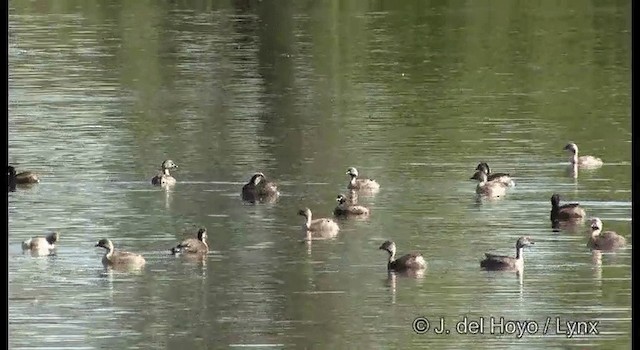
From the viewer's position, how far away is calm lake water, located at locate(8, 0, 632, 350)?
51.8 ft

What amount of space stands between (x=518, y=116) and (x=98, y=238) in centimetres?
1013

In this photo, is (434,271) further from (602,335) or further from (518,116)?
(518,116)

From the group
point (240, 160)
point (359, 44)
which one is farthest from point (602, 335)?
point (359, 44)

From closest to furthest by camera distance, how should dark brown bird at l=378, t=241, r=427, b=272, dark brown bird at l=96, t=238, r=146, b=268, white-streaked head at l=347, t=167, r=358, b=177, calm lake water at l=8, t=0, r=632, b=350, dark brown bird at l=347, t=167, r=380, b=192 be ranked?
1. calm lake water at l=8, t=0, r=632, b=350
2. dark brown bird at l=378, t=241, r=427, b=272
3. dark brown bird at l=96, t=238, r=146, b=268
4. dark brown bird at l=347, t=167, r=380, b=192
5. white-streaked head at l=347, t=167, r=358, b=177

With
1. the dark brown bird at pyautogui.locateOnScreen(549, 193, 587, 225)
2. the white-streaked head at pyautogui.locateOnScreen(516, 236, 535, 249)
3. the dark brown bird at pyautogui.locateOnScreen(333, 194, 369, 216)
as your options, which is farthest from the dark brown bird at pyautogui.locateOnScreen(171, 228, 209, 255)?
the dark brown bird at pyautogui.locateOnScreen(549, 193, 587, 225)

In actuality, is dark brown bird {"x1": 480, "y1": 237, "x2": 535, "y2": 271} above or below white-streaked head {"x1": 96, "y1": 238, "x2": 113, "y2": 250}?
below

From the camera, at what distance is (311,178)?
72.9ft

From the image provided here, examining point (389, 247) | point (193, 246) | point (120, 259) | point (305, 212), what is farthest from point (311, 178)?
point (120, 259)

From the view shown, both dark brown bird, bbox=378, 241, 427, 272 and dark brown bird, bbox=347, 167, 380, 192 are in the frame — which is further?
dark brown bird, bbox=347, 167, 380, 192

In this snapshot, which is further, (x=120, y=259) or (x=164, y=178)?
(x=164, y=178)

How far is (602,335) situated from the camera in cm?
1517

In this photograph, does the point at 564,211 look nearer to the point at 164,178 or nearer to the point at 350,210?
the point at 350,210

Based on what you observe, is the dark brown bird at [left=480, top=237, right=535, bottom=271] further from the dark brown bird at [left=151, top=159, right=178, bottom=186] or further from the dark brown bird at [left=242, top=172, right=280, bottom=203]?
the dark brown bird at [left=151, top=159, right=178, bottom=186]

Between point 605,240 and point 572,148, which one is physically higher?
point 572,148
